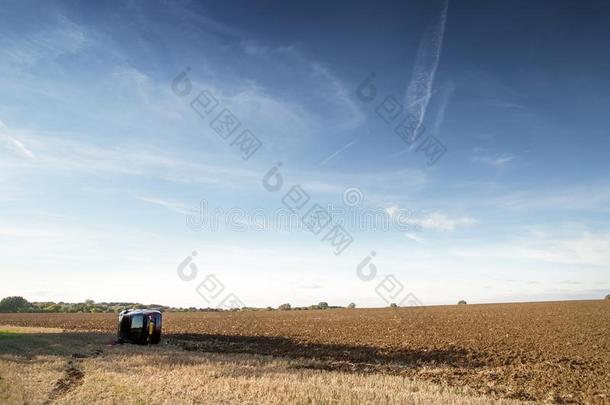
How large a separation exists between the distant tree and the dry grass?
409 ft

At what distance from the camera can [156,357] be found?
24031mm

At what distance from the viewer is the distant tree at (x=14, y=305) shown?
124 metres

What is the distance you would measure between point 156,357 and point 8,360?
7.42 metres

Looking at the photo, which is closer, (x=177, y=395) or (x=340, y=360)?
(x=177, y=395)

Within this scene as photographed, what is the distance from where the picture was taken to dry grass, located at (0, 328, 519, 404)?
1358cm

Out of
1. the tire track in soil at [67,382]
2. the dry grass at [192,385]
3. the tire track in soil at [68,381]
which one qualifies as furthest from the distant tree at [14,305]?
the tire track in soil at [67,382]

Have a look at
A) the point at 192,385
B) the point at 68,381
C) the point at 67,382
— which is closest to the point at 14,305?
the point at 68,381

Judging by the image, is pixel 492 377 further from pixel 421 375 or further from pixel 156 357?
pixel 156 357

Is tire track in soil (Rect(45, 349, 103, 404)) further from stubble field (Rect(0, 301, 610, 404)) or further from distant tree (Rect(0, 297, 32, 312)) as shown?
distant tree (Rect(0, 297, 32, 312))

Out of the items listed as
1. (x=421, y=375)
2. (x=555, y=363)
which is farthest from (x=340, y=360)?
(x=555, y=363)

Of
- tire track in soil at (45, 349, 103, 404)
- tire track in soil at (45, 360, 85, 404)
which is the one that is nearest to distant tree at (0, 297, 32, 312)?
tire track in soil at (45, 349, 103, 404)

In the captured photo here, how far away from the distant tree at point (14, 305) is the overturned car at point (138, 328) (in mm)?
111597

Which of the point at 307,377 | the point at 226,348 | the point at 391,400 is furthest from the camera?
the point at 226,348

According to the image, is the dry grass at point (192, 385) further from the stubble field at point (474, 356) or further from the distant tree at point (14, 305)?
the distant tree at point (14, 305)
